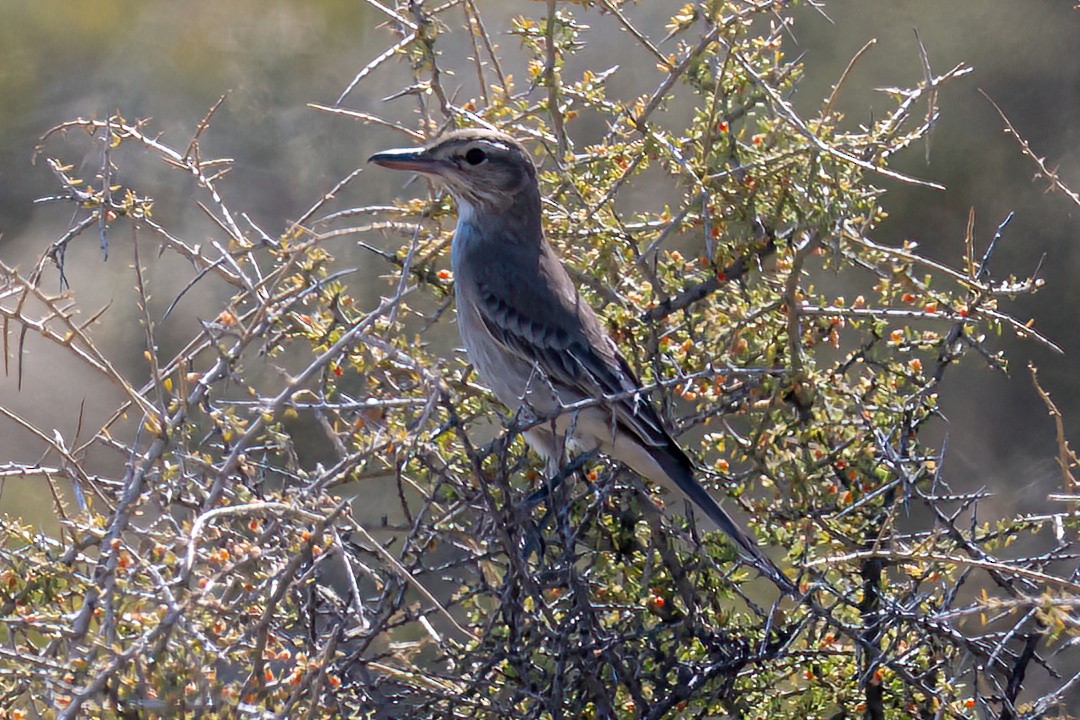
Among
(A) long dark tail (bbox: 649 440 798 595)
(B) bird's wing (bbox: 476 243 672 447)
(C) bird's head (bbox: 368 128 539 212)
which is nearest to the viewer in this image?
(A) long dark tail (bbox: 649 440 798 595)

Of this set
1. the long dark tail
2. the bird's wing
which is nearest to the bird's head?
the bird's wing

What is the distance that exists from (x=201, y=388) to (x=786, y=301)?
1407 mm

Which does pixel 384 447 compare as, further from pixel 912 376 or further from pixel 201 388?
pixel 912 376

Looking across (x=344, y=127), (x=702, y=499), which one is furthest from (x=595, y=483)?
(x=344, y=127)

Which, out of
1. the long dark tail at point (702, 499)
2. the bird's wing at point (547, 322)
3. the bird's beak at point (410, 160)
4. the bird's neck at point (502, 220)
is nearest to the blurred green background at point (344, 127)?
the bird's neck at point (502, 220)

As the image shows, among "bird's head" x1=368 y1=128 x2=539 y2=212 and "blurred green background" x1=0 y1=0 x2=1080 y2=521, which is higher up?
"blurred green background" x1=0 y1=0 x2=1080 y2=521

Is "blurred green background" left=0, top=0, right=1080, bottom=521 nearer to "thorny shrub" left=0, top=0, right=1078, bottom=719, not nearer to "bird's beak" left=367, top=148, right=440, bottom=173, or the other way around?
"bird's beak" left=367, top=148, right=440, bottom=173

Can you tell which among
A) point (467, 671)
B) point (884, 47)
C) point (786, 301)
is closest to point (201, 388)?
point (467, 671)

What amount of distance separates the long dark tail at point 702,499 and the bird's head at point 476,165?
3.21ft

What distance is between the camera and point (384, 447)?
2562 mm

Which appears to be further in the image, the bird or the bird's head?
the bird's head

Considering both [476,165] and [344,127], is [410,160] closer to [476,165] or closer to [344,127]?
[476,165]

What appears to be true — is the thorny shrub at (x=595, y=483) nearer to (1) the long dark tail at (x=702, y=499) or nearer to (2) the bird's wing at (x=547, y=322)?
(1) the long dark tail at (x=702, y=499)

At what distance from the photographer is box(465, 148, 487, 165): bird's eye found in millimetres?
3902
